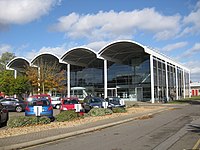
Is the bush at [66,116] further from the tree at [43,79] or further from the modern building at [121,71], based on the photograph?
the tree at [43,79]

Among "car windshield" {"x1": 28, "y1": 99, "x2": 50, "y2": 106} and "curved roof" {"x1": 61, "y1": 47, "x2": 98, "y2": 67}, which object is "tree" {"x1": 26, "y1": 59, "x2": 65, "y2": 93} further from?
"car windshield" {"x1": 28, "y1": 99, "x2": 50, "y2": 106}

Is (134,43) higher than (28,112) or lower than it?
higher

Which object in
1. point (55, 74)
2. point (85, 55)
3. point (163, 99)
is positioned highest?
point (85, 55)

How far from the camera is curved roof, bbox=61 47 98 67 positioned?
51250 millimetres

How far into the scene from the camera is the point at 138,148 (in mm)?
8719

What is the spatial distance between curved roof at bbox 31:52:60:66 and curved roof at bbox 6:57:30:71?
2.33m

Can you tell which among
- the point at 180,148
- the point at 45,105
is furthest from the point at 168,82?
the point at 180,148

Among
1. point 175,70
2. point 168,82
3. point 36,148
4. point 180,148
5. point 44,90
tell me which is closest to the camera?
point 180,148

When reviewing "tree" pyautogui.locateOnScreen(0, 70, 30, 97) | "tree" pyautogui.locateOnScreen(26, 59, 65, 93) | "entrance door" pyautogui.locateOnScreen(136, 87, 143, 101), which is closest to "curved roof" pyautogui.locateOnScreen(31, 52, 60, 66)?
"tree" pyautogui.locateOnScreen(26, 59, 65, 93)

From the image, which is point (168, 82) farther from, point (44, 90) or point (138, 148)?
point (138, 148)

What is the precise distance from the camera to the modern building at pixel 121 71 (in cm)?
4900

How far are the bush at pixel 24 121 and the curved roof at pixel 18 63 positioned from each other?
45.1 m

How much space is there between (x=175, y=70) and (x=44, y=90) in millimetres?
30834

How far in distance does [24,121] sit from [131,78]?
40.9 m
